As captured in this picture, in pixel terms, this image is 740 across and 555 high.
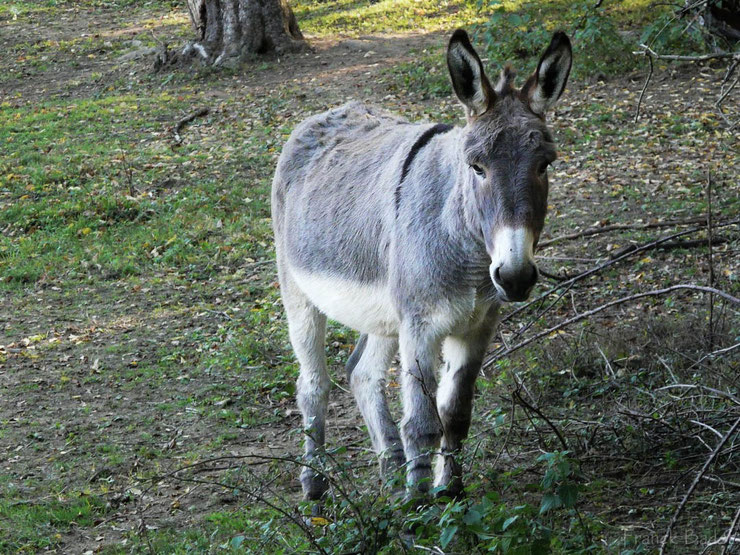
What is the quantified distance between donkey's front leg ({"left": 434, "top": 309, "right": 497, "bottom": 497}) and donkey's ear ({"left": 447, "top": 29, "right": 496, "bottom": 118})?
1038 mm

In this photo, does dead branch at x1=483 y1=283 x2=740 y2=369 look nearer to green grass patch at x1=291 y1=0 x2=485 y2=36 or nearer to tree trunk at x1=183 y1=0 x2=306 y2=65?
tree trunk at x1=183 y1=0 x2=306 y2=65

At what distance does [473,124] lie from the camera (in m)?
3.51

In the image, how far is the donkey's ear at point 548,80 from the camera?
3.48m

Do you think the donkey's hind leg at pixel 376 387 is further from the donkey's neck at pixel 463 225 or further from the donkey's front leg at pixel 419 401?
the donkey's neck at pixel 463 225

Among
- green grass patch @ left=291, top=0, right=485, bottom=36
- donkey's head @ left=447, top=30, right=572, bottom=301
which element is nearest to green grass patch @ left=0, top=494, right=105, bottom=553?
donkey's head @ left=447, top=30, right=572, bottom=301

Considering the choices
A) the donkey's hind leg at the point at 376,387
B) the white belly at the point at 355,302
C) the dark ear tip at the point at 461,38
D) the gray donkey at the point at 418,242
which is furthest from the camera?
the donkey's hind leg at the point at 376,387

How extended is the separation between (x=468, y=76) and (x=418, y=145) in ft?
2.25

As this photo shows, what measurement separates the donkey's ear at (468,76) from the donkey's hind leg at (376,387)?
1584mm

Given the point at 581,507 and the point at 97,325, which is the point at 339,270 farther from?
the point at 97,325

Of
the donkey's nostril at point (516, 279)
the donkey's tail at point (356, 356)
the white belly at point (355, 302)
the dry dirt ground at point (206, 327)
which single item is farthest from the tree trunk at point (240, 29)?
the donkey's nostril at point (516, 279)

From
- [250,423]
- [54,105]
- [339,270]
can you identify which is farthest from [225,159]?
[339,270]

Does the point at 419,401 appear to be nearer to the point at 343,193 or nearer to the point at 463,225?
the point at 463,225

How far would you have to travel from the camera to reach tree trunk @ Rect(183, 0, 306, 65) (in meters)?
13.5

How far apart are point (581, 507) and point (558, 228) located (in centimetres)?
385
